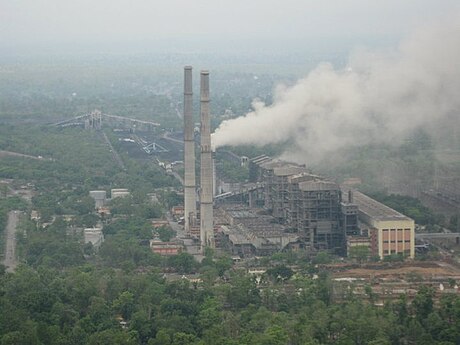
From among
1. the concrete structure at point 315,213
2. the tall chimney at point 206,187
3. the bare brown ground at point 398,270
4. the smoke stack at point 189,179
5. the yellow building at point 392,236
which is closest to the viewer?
the bare brown ground at point 398,270

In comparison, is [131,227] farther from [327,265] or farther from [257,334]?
[257,334]

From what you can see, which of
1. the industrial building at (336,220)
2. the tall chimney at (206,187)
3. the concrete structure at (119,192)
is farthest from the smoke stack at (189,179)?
the concrete structure at (119,192)

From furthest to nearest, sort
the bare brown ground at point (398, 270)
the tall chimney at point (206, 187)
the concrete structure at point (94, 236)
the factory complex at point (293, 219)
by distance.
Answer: the concrete structure at point (94, 236) → the tall chimney at point (206, 187) → the factory complex at point (293, 219) → the bare brown ground at point (398, 270)

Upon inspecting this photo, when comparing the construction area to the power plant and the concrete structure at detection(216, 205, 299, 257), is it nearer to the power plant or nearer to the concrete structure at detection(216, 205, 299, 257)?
the concrete structure at detection(216, 205, 299, 257)

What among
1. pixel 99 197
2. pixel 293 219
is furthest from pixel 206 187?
pixel 99 197

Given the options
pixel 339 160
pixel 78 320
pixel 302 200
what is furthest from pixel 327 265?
pixel 339 160

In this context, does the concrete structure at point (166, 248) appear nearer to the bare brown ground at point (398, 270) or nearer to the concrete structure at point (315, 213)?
the concrete structure at point (315, 213)

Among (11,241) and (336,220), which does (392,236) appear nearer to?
(336,220)

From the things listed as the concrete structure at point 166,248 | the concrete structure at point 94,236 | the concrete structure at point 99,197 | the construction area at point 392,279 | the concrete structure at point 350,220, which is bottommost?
the construction area at point 392,279
